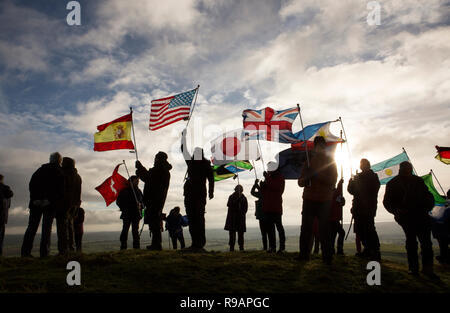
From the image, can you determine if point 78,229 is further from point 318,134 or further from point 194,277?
point 318,134

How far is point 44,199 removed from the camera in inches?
297

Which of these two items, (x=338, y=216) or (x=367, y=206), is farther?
(x=338, y=216)

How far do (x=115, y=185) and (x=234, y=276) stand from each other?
10.5 m

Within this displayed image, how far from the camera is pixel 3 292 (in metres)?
4.10

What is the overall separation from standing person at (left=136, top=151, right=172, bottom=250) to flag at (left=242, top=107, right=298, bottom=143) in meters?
5.86

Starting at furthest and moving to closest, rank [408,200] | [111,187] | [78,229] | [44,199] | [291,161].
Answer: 1. [111,187]
2. [78,229]
3. [291,161]
4. [44,199]
5. [408,200]

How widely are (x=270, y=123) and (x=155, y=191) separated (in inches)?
269

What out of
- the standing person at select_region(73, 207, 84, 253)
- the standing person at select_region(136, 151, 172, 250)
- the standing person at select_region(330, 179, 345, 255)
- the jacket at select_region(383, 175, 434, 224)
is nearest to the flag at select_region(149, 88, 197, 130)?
the standing person at select_region(136, 151, 172, 250)

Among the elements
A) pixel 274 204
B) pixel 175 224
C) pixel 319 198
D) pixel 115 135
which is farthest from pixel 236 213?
pixel 319 198

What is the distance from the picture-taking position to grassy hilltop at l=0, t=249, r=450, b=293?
4.54 m

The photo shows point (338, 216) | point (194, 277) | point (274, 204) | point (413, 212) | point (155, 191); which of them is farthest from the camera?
point (338, 216)

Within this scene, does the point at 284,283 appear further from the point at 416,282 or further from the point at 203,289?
the point at 416,282

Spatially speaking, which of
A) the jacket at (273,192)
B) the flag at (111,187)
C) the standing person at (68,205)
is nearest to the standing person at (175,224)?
the flag at (111,187)

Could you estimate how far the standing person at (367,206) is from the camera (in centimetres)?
799
